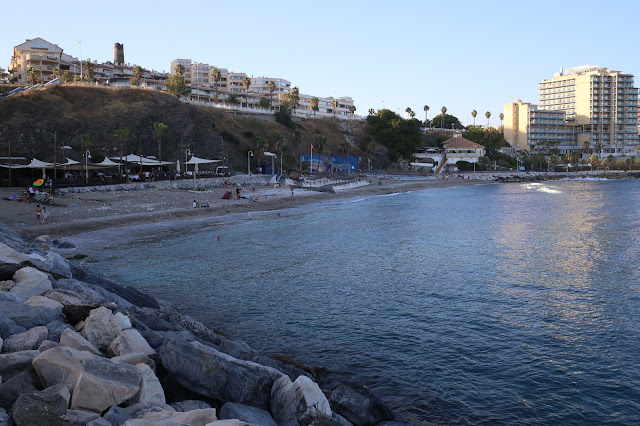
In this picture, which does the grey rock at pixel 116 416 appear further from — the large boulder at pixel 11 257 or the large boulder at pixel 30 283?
the large boulder at pixel 11 257

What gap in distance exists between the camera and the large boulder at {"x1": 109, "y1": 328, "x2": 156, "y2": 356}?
7977 millimetres

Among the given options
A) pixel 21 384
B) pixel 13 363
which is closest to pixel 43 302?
pixel 13 363

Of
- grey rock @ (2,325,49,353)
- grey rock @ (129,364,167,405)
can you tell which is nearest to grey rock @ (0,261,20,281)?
grey rock @ (2,325,49,353)

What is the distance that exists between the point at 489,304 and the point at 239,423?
505 inches

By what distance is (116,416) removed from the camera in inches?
235

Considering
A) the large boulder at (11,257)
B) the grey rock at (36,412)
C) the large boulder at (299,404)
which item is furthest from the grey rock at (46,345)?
the large boulder at (11,257)

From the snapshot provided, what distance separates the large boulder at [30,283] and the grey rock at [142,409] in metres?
5.19

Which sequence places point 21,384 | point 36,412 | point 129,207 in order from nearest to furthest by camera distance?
point 36,412 < point 21,384 < point 129,207

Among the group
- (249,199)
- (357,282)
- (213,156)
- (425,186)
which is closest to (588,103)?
(425,186)

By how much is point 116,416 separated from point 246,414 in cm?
169

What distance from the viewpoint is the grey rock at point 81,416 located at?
19.0 ft

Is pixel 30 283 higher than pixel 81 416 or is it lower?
higher

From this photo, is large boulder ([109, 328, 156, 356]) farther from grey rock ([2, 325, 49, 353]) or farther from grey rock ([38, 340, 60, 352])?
grey rock ([2, 325, 49, 353])

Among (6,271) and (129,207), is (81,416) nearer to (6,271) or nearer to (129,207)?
(6,271)
